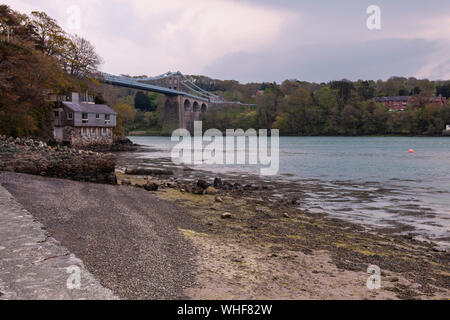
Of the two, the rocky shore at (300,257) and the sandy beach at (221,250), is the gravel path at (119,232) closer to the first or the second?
the sandy beach at (221,250)

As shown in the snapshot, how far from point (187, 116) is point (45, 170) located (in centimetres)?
10255

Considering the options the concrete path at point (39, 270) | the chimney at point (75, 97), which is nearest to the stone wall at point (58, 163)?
the concrete path at point (39, 270)

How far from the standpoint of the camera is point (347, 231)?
10.6 metres

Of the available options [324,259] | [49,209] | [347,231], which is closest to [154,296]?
[324,259]

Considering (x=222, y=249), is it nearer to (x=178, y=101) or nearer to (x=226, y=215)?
(x=226, y=215)

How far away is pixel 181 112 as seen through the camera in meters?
109

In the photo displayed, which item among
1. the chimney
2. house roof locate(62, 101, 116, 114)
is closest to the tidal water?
house roof locate(62, 101, 116, 114)

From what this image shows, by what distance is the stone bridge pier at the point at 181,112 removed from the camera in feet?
355

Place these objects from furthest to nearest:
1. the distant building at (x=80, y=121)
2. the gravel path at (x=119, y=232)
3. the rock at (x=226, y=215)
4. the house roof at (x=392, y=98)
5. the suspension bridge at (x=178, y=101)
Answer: the house roof at (x=392, y=98)
the suspension bridge at (x=178, y=101)
the distant building at (x=80, y=121)
the rock at (x=226, y=215)
the gravel path at (x=119, y=232)

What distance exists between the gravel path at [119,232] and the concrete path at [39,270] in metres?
0.22

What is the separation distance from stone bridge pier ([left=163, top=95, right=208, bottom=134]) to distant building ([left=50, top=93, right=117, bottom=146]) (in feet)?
179

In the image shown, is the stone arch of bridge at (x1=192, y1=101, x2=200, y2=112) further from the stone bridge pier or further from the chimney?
the chimney

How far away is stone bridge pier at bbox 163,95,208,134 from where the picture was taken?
10825 cm
